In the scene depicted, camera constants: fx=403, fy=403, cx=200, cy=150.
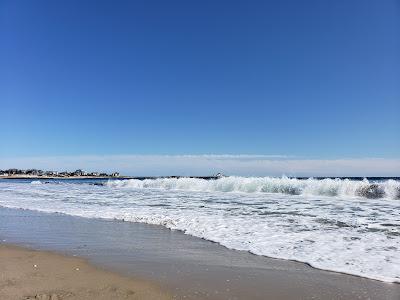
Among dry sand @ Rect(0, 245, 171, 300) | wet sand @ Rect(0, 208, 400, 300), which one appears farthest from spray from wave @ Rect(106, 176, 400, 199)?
dry sand @ Rect(0, 245, 171, 300)

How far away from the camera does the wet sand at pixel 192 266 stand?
4664 mm

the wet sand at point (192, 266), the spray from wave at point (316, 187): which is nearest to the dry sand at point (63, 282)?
the wet sand at point (192, 266)

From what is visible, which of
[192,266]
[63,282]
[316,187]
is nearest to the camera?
[63,282]

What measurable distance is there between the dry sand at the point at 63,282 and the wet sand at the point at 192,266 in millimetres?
256

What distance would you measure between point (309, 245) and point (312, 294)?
2806 mm

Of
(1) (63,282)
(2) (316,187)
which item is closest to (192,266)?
(1) (63,282)

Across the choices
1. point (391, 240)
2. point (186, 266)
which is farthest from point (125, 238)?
point (391, 240)

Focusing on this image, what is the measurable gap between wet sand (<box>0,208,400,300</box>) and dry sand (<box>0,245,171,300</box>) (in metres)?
0.26

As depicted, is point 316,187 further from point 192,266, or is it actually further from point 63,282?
point 63,282

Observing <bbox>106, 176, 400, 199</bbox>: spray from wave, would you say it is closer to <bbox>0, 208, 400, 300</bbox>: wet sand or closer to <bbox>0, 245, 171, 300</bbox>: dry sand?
<bbox>0, 208, 400, 300</bbox>: wet sand

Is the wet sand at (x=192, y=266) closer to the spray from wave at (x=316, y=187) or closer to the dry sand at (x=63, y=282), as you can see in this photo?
the dry sand at (x=63, y=282)

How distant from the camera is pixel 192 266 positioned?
5.86 meters

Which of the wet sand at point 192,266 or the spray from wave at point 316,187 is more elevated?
the spray from wave at point 316,187

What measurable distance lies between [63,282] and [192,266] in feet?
5.96
